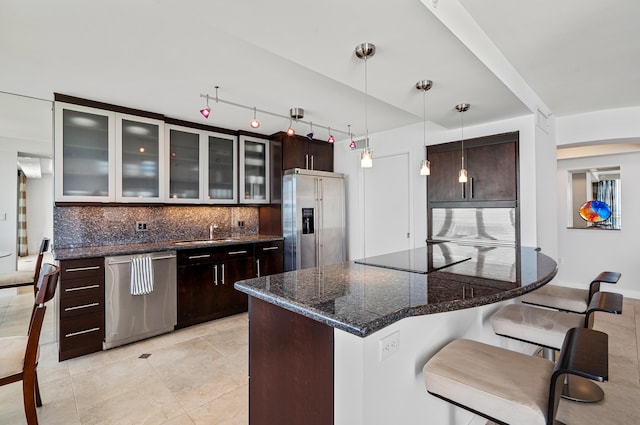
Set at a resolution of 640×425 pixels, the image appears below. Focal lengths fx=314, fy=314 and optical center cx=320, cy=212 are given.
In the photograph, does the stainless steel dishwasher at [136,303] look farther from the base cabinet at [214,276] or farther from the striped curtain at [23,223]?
the striped curtain at [23,223]

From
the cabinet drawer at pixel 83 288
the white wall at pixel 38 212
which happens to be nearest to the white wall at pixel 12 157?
the cabinet drawer at pixel 83 288

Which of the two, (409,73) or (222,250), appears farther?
(222,250)

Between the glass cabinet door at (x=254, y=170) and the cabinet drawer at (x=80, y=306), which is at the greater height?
the glass cabinet door at (x=254, y=170)

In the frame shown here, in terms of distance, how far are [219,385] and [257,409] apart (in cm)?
98

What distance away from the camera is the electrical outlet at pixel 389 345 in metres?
1.21

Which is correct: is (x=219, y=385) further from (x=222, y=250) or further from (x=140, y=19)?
(x=140, y=19)

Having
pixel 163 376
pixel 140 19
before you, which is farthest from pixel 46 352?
pixel 140 19

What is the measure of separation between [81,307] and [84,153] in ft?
5.05

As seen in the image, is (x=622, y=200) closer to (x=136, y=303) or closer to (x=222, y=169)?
(x=222, y=169)

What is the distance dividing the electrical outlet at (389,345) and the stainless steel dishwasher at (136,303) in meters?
2.83

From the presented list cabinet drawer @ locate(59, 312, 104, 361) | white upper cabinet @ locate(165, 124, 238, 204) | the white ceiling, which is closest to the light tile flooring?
cabinet drawer @ locate(59, 312, 104, 361)

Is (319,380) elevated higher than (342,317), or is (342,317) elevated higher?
(342,317)

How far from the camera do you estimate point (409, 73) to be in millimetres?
2314

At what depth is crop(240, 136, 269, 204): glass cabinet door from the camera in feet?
14.8
